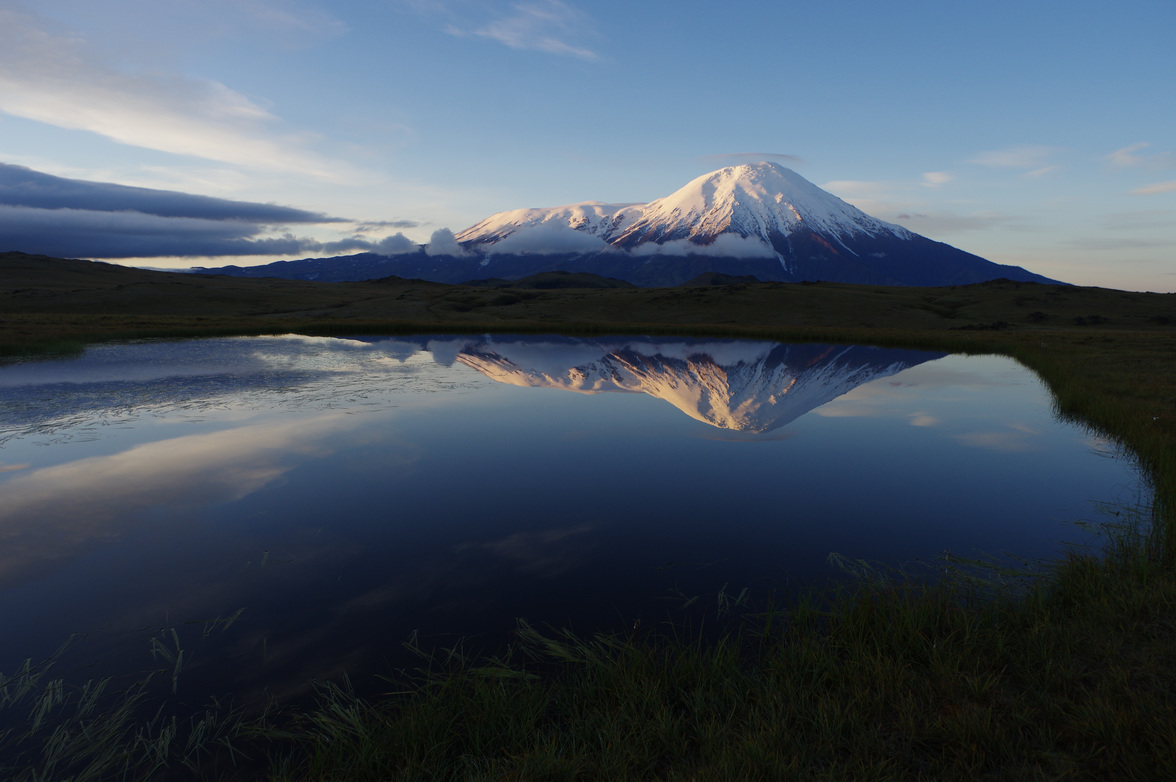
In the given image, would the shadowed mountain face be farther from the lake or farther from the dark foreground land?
the dark foreground land

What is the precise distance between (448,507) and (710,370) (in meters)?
28.1

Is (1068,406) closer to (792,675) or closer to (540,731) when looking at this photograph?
(792,675)

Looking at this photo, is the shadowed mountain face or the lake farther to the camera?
the shadowed mountain face

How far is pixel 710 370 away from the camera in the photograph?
37719mm

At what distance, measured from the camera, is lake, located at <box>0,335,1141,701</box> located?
784 centimetres

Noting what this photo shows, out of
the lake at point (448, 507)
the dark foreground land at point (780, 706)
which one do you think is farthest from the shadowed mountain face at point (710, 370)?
the dark foreground land at point (780, 706)

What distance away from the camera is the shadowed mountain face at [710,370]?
25.3 m

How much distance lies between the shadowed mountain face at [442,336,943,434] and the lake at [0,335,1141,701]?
67 centimetres

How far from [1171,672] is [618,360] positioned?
37972 mm

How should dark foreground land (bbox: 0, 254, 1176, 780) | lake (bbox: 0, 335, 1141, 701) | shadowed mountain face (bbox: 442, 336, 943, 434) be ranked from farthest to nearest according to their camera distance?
shadowed mountain face (bbox: 442, 336, 943, 434) < lake (bbox: 0, 335, 1141, 701) < dark foreground land (bbox: 0, 254, 1176, 780)

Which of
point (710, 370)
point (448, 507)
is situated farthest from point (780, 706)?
point (710, 370)

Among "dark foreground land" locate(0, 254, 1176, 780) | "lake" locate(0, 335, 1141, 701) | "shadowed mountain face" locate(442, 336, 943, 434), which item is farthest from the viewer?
"shadowed mountain face" locate(442, 336, 943, 434)

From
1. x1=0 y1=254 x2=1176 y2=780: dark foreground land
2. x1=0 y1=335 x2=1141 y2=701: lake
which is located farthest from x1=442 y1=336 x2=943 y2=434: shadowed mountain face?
x1=0 y1=254 x2=1176 y2=780: dark foreground land

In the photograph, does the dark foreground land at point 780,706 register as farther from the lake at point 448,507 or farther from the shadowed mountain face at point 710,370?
the shadowed mountain face at point 710,370
